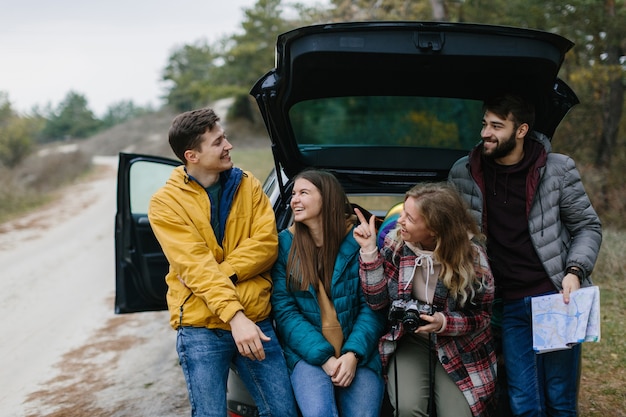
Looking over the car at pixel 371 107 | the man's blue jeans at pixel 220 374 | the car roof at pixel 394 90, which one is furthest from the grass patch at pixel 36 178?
the man's blue jeans at pixel 220 374

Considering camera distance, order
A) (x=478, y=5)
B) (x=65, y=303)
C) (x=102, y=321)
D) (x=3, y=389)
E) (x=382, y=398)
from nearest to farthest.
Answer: (x=382, y=398) → (x=3, y=389) → (x=102, y=321) → (x=65, y=303) → (x=478, y=5)

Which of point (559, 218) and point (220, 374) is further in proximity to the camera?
point (559, 218)

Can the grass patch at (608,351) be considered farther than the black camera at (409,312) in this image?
Yes

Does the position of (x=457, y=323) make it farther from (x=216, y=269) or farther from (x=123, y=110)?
(x=123, y=110)

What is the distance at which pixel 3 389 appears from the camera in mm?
4555

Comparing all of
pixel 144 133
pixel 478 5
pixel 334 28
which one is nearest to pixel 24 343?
pixel 334 28

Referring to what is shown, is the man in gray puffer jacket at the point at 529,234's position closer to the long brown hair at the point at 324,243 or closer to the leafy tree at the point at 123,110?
the long brown hair at the point at 324,243

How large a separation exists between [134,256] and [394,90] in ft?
7.32

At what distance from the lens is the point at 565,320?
2.64 metres

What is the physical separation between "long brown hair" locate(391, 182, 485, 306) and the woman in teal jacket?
1.33ft

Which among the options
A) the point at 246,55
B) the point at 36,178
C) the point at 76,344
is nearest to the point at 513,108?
the point at 76,344

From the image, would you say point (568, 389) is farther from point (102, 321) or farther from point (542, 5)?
point (542, 5)

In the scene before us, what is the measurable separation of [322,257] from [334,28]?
109 cm

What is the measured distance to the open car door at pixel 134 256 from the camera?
170 inches
